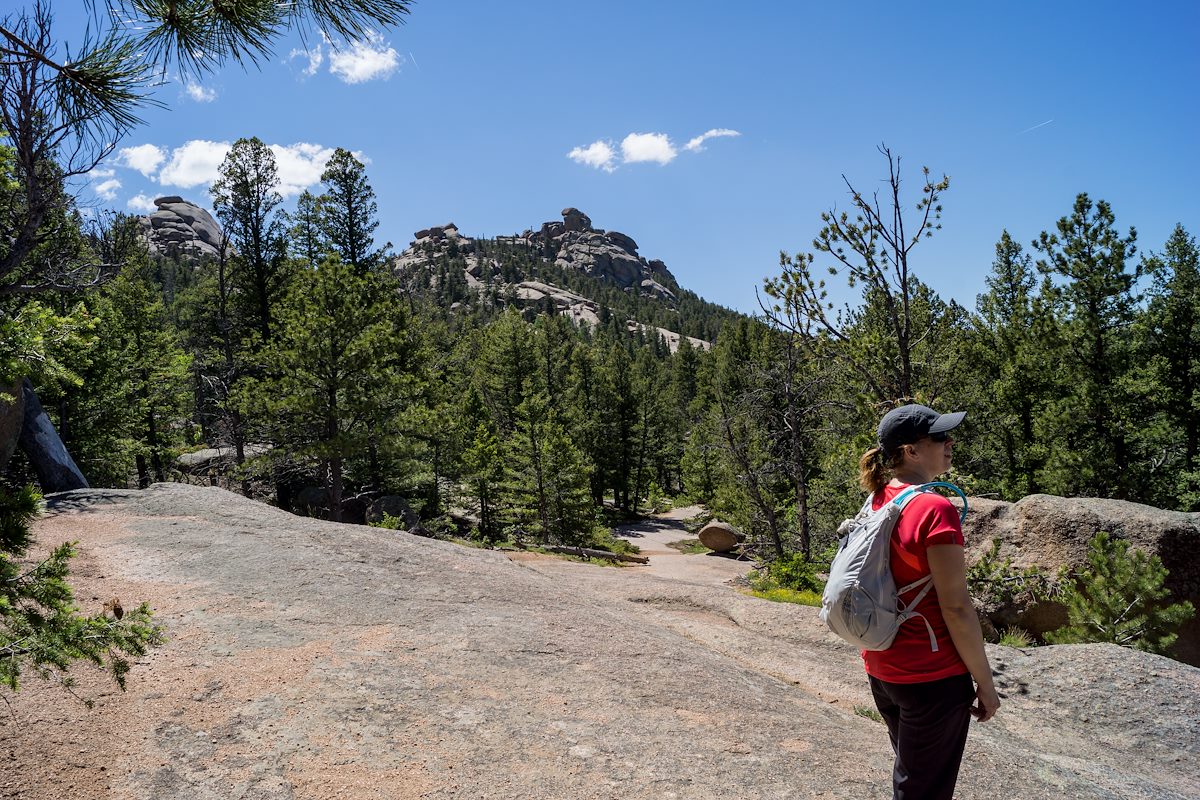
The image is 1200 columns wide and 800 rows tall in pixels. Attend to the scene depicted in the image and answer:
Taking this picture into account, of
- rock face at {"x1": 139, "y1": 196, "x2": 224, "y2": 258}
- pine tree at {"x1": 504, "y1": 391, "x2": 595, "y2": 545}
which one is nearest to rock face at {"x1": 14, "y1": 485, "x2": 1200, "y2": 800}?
pine tree at {"x1": 504, "y1": 391, "x2": 595, "y2": 545}

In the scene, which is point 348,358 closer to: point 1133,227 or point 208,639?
point 208,639

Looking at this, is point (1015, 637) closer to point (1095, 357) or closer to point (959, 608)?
point (959, 608)

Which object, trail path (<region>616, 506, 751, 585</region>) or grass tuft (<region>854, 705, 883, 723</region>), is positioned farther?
trail path (<region>616, 506, 751, 585</region>)

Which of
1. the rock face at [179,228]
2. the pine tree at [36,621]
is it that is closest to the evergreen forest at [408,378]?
the pine tree at [36,621]

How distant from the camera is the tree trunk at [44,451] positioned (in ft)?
45.1

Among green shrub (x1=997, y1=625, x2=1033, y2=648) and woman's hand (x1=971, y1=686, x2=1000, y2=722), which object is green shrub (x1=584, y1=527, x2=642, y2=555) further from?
woman's hand (x1=971, y1=686, x2=1000, y2=722)

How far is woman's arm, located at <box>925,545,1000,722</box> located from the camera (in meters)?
2.49

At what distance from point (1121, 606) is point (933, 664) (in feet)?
27.7

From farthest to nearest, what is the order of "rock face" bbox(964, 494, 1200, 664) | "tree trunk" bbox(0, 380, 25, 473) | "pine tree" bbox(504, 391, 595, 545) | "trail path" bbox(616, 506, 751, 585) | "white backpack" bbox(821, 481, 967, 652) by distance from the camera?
"pine tree" bbox(504, 391, 595, 545) < "trail path" bbox(616, 506, 751, 585) < "tree trunk" bbox(0, 380, 25, 473) < "rock face" bbox(964, 494, 1200, 664) < "white backpack" bbox(821, 481, 967, 652)

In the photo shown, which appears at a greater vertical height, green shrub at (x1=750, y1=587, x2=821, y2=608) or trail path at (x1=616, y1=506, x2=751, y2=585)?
green shrub at (x1=750, y1=587, x2=821, y2=608)

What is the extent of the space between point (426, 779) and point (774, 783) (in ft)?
7.59

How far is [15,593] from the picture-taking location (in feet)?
10.0

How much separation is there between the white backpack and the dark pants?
22 centimetres

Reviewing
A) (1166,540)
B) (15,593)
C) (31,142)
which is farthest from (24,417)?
(1166,540)
